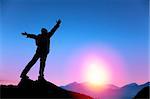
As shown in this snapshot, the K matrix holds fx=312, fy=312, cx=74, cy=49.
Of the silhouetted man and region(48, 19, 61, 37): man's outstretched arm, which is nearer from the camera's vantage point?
the silhouetted man

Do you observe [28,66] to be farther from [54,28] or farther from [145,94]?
[145,94]

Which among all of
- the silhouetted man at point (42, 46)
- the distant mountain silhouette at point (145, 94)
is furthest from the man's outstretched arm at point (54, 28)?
the distant mountain silhouette at point (145, 94)

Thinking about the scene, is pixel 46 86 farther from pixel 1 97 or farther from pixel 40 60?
pixel 1 97

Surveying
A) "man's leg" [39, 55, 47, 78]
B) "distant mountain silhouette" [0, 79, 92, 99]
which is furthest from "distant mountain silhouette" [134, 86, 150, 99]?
"man's leg" [39, 55, 47, 78]

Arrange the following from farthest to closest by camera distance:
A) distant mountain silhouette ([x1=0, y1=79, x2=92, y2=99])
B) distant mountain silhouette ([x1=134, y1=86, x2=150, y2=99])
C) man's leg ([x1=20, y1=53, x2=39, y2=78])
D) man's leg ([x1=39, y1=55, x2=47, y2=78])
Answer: man's leg ([x1=20, y1=53, x2=39, y2=78])
man's leg ([x1=39, y1=55, x2=47, y2=78])
distant mountain silhouette ([x1=134, y1=86, x2=150, y2=99])
distant mountain silhouette ([x1=0, y1=79, x2=92, y2=99])

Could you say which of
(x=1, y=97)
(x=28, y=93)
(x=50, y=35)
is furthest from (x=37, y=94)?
(x=50, y=35)

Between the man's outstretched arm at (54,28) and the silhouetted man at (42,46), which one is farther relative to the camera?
the man's outstretched arm at (54,28)

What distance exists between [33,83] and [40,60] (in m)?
2.03

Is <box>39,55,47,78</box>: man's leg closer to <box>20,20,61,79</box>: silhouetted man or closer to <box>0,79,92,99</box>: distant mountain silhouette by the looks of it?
<box>20,20,61,79</box>: silhouetted man

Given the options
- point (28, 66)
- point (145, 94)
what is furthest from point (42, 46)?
point (145, 94)

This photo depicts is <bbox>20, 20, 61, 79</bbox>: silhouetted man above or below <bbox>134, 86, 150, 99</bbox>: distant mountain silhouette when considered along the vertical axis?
above

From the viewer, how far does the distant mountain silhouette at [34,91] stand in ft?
80.5

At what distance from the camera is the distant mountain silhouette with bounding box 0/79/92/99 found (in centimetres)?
2455

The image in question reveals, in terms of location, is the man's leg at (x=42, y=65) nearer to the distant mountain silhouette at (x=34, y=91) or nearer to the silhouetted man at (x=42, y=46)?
the silhouetted man at (x=42, y=46)
